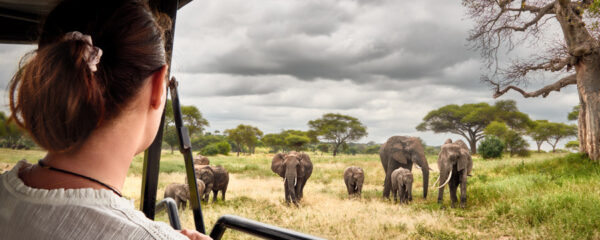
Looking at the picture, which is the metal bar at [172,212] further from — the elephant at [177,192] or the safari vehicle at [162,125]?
the elephant at [177,192]

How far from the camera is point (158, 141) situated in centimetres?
123

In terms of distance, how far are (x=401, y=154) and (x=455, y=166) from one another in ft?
4.16

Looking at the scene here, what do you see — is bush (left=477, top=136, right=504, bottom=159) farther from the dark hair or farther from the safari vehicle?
the dark hair

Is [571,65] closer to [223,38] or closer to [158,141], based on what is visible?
[158,141]

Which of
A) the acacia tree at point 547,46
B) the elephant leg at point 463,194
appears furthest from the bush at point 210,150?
the acacia tree at point 547,46

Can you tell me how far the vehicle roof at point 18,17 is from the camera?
3.49 ft

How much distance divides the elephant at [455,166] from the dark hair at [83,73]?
319 centimetres

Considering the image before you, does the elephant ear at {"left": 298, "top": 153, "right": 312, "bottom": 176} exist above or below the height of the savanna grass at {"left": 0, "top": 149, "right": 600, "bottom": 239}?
above

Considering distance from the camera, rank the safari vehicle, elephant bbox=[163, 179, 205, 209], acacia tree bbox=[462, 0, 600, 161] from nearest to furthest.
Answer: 1. the safari vehicle
2. elephant bbox=[163, 179, 205, 209]
3. acacia tree bbox=[462, 0, 600, 161]

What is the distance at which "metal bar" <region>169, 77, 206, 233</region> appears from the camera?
100 cm

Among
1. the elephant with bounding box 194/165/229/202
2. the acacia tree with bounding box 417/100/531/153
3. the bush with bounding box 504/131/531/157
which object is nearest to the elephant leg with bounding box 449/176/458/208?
the bush with bounding box 504/131/531/157

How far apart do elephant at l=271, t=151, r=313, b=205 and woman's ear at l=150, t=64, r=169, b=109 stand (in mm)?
3553

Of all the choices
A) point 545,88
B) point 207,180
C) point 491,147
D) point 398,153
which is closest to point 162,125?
point 207,180

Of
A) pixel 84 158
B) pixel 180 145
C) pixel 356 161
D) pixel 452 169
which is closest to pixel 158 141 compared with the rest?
pixel 180 145
